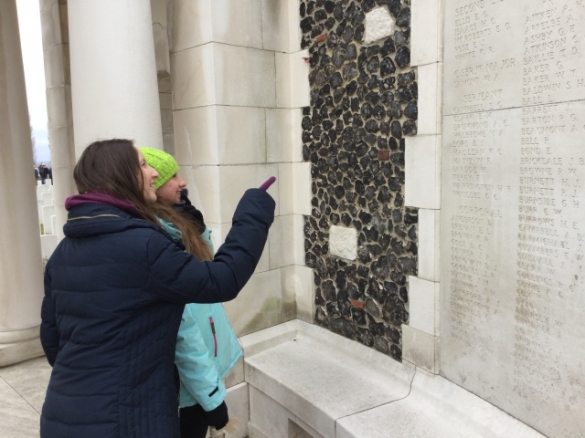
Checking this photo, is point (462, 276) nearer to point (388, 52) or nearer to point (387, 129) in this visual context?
point (387, 129)

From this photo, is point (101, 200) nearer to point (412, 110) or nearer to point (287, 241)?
point (412, 110)

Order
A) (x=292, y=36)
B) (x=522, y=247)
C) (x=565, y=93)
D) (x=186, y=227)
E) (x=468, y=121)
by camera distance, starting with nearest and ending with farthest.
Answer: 1. (x=186, y=227)
2. (x=565, y=93)
3. (x=522, y=247)
4. (x=468, y=121)
5. (x=292, y=36)

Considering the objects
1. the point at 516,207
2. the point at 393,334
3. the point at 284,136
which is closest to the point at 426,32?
the point at 516,207

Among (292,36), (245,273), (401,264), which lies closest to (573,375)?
(401,264)

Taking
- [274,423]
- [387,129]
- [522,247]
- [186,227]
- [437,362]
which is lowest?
[274,423]

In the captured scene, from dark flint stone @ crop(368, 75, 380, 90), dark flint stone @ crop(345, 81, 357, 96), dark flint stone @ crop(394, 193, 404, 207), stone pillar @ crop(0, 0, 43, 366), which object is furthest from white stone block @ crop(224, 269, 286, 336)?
stone pillar @ crop(0, 0, 43, 366)

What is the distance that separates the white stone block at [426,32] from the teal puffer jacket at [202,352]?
4.90 feet

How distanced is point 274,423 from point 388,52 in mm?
2387

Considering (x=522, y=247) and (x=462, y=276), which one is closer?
(x=522, y=247)

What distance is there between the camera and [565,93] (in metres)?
1.99

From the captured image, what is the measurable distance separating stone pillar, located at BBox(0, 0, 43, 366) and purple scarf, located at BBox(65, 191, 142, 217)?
286cm

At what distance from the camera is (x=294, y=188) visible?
3643 mm

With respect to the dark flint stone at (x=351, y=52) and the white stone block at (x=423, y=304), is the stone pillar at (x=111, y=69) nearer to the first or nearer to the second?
the dark flint stone at (x=351, y=52)

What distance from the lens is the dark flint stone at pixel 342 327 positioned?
10.9 ft
